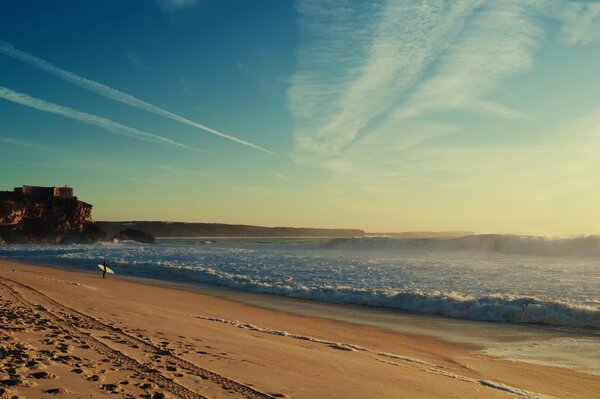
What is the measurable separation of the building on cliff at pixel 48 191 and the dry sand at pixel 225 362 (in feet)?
331

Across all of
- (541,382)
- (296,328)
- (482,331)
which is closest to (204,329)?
(296,328)

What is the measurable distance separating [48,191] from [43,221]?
55.2ft

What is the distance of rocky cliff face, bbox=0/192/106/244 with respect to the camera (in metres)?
83.8

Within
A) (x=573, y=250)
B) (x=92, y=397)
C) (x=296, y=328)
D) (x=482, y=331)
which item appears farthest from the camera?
(x=573, y=250)

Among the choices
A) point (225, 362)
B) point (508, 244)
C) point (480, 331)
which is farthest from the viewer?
point (508, 244)

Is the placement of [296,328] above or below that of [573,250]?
below

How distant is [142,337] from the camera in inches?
313

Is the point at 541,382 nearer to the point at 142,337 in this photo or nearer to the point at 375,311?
the point at 142,337

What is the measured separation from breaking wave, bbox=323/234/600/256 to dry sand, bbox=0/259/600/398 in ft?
162

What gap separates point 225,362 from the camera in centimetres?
678

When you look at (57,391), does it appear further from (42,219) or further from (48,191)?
(48,191)

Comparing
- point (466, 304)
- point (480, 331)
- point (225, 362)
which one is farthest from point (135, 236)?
point (225, 362)

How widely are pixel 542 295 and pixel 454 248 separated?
52150mm

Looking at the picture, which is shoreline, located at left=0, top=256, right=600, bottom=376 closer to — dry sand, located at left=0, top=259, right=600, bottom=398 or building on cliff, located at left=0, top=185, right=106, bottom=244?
dry sand, located at left=0, top=259, right=600, bottom=398
